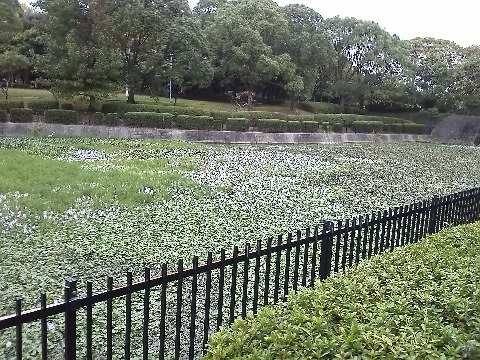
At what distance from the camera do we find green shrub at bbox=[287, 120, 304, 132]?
86.4 ft

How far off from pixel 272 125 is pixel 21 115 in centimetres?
1306

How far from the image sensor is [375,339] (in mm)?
2012

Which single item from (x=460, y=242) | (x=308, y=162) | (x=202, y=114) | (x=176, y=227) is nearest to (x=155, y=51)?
(x=202, y=114)

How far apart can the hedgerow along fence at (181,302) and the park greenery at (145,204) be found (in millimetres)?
101

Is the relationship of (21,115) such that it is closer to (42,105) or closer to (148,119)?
(42,105)

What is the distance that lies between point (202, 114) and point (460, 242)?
21.0 m

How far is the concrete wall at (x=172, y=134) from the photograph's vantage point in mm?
18672

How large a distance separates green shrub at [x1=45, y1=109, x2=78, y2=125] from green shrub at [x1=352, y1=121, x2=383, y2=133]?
18963 mm

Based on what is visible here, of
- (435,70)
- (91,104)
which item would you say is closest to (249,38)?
(91,104)

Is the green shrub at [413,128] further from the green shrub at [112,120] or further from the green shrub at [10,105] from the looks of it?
the green shrub at [10,105]

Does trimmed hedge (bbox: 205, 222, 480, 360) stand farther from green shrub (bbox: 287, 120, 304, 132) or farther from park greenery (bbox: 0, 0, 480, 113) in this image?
green shrub (bbox: 287, 120, 304, 132)

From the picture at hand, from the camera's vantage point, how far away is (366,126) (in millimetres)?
31141

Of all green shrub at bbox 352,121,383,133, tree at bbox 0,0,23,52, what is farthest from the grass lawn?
green shrub at bbox 352,121,383,133

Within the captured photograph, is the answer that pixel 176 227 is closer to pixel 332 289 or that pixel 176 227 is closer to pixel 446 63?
pixel 332 289
